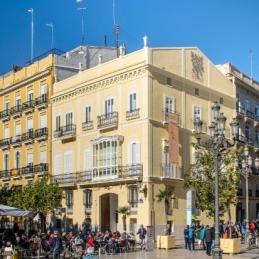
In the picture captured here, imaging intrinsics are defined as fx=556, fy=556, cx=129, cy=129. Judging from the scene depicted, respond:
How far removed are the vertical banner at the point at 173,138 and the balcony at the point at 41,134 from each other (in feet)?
43.5

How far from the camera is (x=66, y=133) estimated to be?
45000mm

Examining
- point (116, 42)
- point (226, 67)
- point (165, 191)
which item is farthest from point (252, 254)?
point (116, 42)

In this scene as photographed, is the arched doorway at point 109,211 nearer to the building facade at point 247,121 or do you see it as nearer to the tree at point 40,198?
the tree at point 40,198

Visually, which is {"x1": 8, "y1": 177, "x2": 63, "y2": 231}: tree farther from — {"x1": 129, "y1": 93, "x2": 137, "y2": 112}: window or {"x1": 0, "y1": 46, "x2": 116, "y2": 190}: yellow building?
{"x1": 129, "y1": 93, "x2": 137, "y2": 112}: window

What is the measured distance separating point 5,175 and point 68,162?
36.5 feet

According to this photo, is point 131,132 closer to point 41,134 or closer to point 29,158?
point 41,134

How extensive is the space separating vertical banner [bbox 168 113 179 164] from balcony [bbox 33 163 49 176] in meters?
13.5

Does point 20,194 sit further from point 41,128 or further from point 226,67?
point 226,67

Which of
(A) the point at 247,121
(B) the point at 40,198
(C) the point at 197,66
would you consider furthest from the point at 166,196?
(A) the point at 247,121

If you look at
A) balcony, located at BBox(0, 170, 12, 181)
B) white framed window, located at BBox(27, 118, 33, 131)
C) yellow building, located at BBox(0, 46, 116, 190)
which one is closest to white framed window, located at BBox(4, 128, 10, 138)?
yellow building, located at BBox(0, 46, 116, 190)

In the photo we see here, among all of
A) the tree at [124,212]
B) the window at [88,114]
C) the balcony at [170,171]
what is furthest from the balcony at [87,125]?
the tree at [124,212]

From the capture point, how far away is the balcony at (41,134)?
47.8 m

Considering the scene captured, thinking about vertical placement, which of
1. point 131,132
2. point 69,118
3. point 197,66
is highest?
point 197,66

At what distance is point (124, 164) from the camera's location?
3912 centimetres
